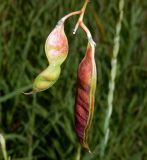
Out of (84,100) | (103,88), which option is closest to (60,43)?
(84,100)

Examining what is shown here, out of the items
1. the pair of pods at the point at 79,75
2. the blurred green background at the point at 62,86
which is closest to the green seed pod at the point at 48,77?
the pair of pods at the point at 79,75

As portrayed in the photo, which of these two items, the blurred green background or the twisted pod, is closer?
the twisted pod

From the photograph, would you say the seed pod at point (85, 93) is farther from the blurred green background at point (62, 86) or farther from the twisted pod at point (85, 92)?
the blurred green background at point (62, 86)

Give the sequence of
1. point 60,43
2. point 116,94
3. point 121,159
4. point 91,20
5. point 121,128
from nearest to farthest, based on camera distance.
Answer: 1. point 60,43
2. point 121,159
3. point 121,128
4. point 116,94
5. point 91,20

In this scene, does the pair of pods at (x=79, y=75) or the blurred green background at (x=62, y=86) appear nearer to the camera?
the pair of pods at (x=79, y=75)

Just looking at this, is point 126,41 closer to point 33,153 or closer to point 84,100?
point 33,153

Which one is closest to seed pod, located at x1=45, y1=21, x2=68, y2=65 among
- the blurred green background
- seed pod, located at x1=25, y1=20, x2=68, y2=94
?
seed pod, located at x1=25, y1=20, x2=68, y2=94

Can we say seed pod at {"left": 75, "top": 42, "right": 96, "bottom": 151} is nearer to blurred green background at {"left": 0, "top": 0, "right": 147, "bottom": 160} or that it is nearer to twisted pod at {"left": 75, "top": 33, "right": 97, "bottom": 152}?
twisted pod at {"left": 75, "top": 33, "right": 97, "bottom": 152}
